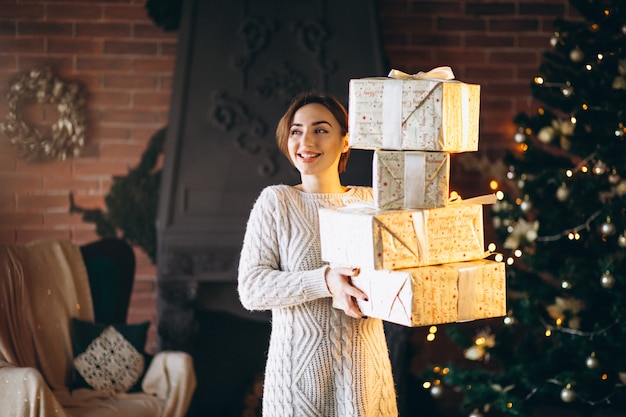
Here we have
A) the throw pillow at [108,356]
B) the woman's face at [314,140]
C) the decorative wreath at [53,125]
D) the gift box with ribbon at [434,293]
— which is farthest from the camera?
the decorative wreath at [53,125]

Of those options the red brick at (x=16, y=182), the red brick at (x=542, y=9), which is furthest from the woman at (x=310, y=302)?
the red brick at (x=542, y=9)

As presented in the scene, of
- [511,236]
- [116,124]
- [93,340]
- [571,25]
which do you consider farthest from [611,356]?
[116,124]

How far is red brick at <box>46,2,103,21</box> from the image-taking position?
14.0 ft

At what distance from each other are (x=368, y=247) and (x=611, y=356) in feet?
6.42

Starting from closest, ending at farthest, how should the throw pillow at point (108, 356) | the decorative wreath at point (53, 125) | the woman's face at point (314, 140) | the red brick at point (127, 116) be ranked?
1. the woman's face at point (314, 140)
2. the throw pillow at point (108, 356)
3. the decorative wreath at point (53, 125)
4. the red brick at point (127, 116)

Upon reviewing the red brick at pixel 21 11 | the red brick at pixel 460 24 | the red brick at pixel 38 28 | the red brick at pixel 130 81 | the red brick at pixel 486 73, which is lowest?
the red brick at pixel 130 81

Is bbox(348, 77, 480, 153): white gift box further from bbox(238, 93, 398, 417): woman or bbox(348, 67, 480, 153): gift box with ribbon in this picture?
bbox(238, 93, 398, 417): woman

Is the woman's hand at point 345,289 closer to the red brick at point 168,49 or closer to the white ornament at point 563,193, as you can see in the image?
the white ornament at point 563,193

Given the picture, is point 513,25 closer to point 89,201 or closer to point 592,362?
point 592,362

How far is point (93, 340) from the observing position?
3346 millimetres

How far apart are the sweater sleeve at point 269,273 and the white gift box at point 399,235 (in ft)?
0.27

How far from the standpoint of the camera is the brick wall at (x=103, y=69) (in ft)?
13.9

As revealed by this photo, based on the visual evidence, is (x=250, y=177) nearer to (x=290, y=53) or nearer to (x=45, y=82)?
(x=290, y=53)

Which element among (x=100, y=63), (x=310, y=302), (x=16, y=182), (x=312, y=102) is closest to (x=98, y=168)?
(x=16, y=182)
